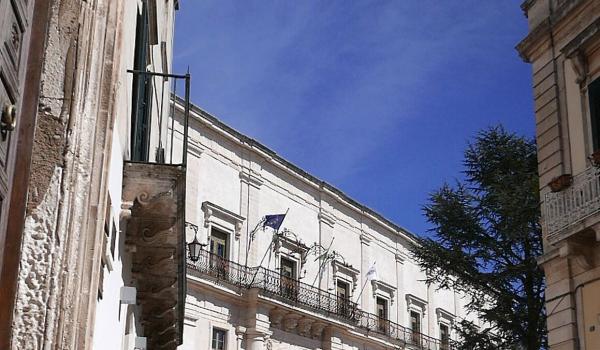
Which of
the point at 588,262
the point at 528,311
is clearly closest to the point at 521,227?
the point at 528,311

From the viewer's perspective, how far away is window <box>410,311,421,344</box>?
1241 inches

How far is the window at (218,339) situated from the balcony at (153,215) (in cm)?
1211

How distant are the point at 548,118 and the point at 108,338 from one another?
7.86 metres

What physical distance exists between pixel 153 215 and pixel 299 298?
1886 cm

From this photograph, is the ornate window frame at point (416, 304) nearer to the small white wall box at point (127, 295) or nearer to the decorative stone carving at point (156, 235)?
the decorative stone carving at point (156, 235)

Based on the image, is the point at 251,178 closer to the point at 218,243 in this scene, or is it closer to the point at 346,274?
the point at 218,243

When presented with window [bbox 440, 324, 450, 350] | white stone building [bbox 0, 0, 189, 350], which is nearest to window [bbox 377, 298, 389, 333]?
window [bbox 440, 324, 450, 350]

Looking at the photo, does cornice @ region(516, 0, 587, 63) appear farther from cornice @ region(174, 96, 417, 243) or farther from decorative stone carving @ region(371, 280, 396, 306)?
decorative stone carving @ region(371, 280, 396, 306)

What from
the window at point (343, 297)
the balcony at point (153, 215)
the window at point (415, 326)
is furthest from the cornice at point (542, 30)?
the window at point (415, 326)

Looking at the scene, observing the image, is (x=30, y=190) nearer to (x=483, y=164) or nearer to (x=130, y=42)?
(x=130, y=42)

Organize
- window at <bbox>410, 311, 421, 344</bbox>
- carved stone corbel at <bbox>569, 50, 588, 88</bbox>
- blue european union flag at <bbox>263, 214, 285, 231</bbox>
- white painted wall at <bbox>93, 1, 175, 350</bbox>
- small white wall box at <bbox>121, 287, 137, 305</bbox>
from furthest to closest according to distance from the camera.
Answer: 1. window at <bbox>410, 311, 421, 344</bbox>
2. blue european union flag at <bbox>263, 214, 285, 231</bbox>
3. carved stone corbel at <bbox>569, 50, 588, 88</bbox>
4. small white wall box at <bbox>121, 287, 137, 305</bbox>
5. white painted wall at <bbox>93, 1, 175, 350</bbox>

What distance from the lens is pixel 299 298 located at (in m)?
25.8

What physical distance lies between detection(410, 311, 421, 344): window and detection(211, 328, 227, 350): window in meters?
10.2

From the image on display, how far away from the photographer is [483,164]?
63.6 feet
